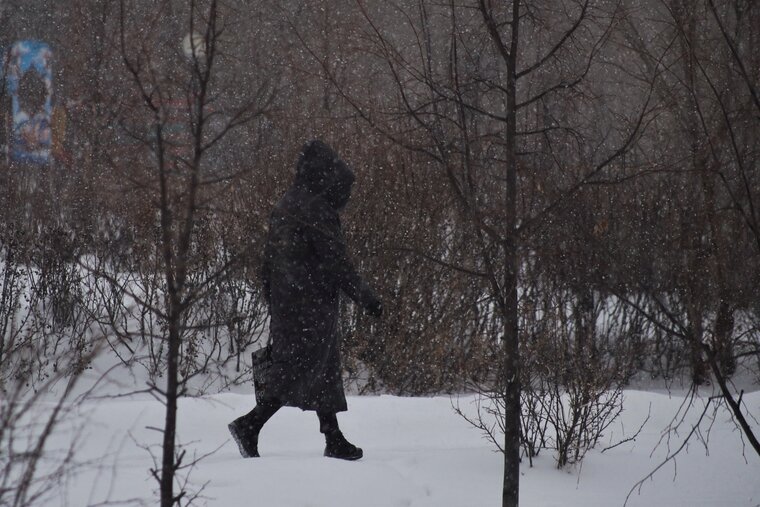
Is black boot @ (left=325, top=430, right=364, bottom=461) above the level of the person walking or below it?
below

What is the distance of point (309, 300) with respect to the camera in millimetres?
4164

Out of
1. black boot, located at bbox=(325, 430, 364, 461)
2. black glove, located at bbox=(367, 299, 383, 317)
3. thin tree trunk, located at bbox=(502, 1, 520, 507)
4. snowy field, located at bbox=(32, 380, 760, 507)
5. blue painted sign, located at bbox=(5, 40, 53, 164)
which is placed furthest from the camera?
blue painted sign, located at bbox=(5, 40, 53, 164)

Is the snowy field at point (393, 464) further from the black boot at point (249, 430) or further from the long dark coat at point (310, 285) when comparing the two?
the long dark coat at point (310, 285)

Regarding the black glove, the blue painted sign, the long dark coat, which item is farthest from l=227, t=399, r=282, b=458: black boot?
the blue painted sign

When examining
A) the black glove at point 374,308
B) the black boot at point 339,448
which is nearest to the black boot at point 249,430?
the black boot at point 339,448

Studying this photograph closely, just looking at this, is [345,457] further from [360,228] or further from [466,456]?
[360,228]

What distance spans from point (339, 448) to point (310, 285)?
0.83 meters

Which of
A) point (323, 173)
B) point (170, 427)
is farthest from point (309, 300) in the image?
point (170, 427)

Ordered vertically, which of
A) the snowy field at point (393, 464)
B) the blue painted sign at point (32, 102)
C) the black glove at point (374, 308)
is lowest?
the snowy field at point (393, 464)

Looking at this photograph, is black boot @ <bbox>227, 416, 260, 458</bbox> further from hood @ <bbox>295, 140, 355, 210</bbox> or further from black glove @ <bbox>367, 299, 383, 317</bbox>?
hood @ <bbox>295, 140, 355, 210</bbox>

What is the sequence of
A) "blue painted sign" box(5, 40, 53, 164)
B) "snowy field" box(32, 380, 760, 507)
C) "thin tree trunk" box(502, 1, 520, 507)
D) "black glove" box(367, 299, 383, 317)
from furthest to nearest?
"blue painted sign" box(5, 40, 53, 164) < "black glove" box(367, 299, 383, 317) < "snowy field" box(32, 380, 760, 507) < "thin tree trunk" box(502, 1, 520, 507)

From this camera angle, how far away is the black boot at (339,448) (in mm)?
4180

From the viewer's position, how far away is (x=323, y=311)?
13.8ft

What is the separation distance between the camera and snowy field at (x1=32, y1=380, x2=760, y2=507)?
3.52m
